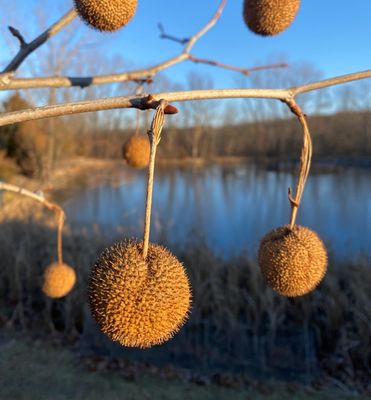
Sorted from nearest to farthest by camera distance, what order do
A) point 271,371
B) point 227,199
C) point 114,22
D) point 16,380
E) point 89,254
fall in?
point 114,22 → point 16,380 → point 271,371 → point 89,254 → point 227,199

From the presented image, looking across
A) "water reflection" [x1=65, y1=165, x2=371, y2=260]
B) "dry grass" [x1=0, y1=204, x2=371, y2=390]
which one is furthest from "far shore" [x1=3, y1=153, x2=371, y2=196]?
"dry grass" [x1=0, y1=204, x2=371, y2=390]

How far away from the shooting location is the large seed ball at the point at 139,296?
0.60 meters

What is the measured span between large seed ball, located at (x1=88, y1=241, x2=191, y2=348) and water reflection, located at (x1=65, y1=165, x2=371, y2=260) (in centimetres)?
548

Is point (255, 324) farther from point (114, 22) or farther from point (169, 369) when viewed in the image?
point (114, 22)

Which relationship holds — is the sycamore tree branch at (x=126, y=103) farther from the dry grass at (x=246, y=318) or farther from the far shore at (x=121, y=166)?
the far shore at (x=121, y=166)

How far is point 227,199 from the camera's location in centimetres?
1329

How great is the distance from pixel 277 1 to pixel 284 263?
2.65 ft

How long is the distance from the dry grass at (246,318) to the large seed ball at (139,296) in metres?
3.76

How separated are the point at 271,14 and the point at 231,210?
10427 millimetres

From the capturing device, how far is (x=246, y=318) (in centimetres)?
469

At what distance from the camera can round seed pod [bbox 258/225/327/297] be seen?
857mm

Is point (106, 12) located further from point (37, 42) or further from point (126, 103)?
point (126, 103)

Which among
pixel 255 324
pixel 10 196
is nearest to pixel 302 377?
pixel 255 324

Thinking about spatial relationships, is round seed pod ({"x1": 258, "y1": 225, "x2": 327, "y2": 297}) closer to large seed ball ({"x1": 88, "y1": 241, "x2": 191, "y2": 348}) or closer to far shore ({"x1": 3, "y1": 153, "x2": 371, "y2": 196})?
large seed ball ({"x1": 88, "y1": 241, "x2": 191, "y2": 348})
